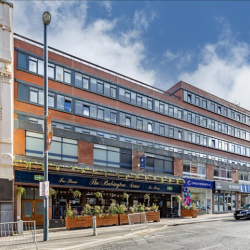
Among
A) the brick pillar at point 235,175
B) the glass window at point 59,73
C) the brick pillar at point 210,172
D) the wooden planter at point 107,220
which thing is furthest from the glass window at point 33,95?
the brick pillar at point 235,175

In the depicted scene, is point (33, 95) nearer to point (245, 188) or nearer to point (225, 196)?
point (225, 196)

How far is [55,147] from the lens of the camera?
22.4 metres

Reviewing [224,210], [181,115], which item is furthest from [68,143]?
[224,210]

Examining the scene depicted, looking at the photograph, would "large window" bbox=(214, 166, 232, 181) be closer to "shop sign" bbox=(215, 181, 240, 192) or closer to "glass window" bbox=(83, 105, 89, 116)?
"shop sign" bbox=(215, 181, 240, 192)

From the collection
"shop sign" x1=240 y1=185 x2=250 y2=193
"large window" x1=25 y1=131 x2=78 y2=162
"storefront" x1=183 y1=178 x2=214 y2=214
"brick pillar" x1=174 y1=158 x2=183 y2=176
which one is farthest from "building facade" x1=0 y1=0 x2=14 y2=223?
"shop sign" x1=240 y1=185 x2=250 y2=193

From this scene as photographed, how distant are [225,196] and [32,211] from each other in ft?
87.9

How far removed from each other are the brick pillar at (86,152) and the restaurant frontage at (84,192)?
152cm

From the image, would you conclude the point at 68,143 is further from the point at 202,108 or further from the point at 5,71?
the point at 202,108

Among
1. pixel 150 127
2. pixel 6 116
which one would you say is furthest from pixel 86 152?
pixel 150 127

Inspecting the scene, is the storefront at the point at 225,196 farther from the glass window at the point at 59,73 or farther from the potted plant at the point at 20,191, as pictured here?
the potted plant at the point at 20,191

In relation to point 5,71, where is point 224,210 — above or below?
below

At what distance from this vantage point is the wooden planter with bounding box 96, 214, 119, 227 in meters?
20.0

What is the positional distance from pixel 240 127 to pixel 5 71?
40.4 m

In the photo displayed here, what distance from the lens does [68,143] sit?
2333 cm
